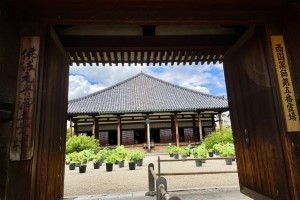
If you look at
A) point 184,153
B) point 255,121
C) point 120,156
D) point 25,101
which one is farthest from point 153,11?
point 184,153

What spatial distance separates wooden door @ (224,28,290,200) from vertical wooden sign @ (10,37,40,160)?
2944 millimetres

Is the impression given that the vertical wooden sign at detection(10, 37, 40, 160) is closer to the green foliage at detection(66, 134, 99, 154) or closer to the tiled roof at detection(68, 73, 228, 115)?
the green foliage at detection(66, 134, 99, 154)

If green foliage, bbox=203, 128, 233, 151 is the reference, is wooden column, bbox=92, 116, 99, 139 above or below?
above

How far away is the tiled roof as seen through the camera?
20.2 meters

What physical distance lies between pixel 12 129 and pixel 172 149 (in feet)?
49.4

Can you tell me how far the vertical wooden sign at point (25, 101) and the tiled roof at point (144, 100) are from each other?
673 inches

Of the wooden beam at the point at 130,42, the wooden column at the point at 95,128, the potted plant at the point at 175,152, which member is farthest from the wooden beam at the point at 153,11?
the wooden column at the point at 95,128

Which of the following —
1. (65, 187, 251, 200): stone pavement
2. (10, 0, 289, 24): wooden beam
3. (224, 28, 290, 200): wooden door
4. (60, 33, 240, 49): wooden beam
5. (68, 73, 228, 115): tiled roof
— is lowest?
(65, 187, 251, 200): stone pavement

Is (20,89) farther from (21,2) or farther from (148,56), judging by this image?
(148,56)

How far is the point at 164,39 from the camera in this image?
394 cm

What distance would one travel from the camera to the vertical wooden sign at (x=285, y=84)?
279 centimetres

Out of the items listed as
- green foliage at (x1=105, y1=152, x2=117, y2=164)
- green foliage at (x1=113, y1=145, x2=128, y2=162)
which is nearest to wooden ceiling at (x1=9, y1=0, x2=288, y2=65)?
green foliage at (x1=105, y1=152, x2=117, y2=164)

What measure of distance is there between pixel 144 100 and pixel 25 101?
2001cm

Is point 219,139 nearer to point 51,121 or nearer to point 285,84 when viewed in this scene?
point 285,84
